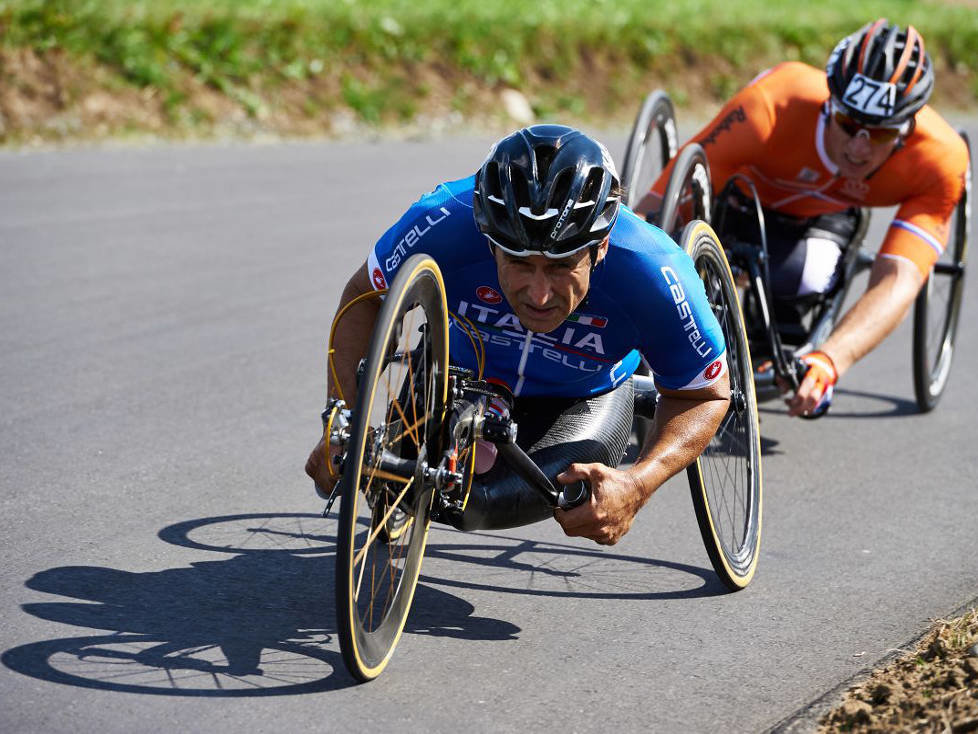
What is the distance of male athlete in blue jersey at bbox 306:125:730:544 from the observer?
3.68 metres

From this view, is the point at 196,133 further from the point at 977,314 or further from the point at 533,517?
the point at 533,517

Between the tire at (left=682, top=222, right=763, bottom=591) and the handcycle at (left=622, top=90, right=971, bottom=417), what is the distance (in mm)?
611

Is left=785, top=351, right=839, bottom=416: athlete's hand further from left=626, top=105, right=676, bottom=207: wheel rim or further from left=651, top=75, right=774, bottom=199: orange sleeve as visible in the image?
left=626, top=105, right=676, bottom=207: wheel rim

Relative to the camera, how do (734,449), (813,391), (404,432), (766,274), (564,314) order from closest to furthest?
(404,432), (564,314), (734,449), (813,391), (766,274)

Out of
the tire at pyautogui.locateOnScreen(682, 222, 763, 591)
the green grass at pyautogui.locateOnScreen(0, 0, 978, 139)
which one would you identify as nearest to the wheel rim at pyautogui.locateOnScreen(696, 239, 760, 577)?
the tire at pyautogui.locateOnScreen(682, 222, 763, 591)

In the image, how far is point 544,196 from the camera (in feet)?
11.9

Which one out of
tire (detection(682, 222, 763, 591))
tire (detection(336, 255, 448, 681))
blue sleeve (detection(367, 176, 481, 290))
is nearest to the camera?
tire (detection(336, 255, 448, 681))

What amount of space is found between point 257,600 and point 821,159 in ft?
11.2

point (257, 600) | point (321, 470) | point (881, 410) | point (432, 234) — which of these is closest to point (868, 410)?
point (881, 410)

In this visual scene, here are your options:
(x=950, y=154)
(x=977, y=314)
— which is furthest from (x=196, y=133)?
(x=950, y=154)

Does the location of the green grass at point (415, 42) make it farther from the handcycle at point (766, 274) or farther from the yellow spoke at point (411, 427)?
the yellow spoke at point (411, 427)

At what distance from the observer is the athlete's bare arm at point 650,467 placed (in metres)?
3.84

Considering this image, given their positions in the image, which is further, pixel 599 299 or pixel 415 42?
pixel 415 42

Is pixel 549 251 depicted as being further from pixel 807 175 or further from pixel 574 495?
pixel 807 175
